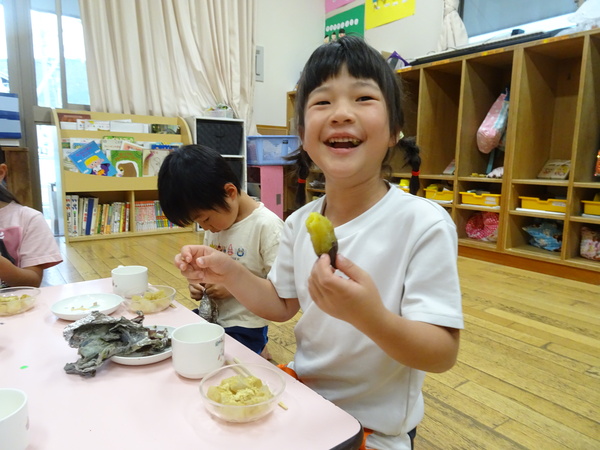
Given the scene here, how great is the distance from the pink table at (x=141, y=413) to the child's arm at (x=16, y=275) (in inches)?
24.6

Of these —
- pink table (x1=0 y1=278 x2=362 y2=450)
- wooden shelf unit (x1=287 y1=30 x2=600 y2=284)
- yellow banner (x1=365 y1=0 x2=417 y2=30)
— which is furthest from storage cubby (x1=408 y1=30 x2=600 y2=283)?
pink table (x1=0 y1=278 x2=362 y2=450)

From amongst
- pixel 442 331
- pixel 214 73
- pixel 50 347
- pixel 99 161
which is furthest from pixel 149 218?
pixel 442 331

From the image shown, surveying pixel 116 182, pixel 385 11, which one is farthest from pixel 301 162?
pixel 385 11

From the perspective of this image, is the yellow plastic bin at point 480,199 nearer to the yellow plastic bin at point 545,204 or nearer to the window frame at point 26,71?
the yellow plastic bin at point 545,204

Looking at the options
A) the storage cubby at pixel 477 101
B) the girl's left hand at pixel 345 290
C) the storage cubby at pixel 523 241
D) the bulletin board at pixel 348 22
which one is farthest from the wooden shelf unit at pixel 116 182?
the girl's left hand at pixel 345 290

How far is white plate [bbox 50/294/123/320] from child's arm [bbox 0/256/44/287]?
47 centimetres

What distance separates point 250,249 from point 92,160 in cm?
279

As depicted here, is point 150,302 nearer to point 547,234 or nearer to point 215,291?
point 215,291

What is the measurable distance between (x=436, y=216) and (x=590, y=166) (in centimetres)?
258

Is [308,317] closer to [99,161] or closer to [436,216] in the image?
[436,216]

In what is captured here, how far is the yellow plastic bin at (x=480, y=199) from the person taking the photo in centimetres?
297

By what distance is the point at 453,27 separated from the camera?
3.65 meters

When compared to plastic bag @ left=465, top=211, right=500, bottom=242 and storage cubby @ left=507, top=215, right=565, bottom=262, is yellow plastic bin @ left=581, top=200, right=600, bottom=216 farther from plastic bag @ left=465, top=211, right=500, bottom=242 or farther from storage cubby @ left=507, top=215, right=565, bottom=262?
plastic bag @ left=465, top=211, right=500, bottom=242

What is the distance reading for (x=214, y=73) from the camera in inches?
173
